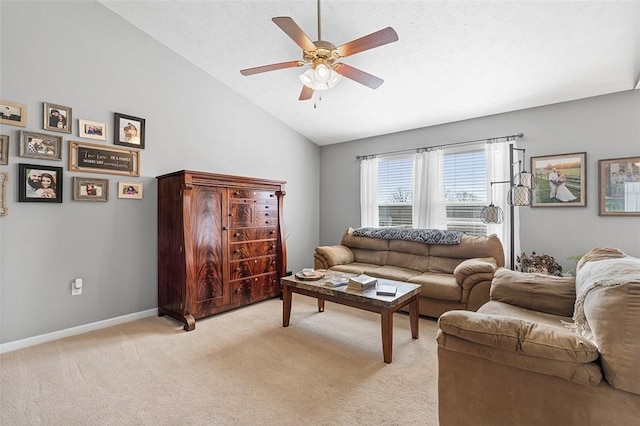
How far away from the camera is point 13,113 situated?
260 cm

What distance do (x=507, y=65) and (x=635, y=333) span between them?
9.04ft

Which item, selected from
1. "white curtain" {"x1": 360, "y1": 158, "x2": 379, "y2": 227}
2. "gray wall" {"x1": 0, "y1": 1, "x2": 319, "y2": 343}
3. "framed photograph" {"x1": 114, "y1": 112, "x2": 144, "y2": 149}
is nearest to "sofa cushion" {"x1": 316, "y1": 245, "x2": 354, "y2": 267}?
"white curtain" {"x1": 360, "y1": 158, "x2": 379, "y2": 227}

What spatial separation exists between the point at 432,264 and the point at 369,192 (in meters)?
1.67

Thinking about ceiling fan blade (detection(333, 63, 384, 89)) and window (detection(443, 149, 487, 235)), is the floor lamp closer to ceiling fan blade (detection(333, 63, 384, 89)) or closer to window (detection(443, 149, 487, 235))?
window (detection(443, 149, 487, 235))

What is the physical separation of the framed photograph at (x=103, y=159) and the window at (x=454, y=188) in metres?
3.60

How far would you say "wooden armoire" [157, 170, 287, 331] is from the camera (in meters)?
3.10

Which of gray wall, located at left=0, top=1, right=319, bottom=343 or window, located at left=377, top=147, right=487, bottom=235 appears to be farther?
window, located at left=377, top=147, right=487, bottom=235

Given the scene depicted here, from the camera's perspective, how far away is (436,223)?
4340 mm

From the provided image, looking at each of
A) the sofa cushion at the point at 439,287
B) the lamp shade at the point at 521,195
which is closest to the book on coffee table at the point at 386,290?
the sofa cushion at the point at 439,287

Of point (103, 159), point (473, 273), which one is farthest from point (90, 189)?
point (473, 273)

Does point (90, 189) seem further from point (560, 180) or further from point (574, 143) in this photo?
point (574, 143)

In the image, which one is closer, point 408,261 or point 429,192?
point 408,261

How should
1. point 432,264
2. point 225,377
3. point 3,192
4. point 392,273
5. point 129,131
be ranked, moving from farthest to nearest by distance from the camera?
point 432,264 < point 392,273 < point 129,131 < point 3,192 < point 225,377

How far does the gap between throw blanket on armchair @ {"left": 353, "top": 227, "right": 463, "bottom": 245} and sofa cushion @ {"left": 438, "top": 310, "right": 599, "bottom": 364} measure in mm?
2446
